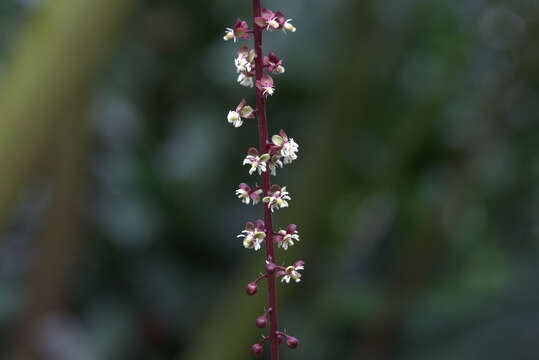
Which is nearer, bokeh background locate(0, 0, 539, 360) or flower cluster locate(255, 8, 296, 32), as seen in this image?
flower cluster locate(255, 8, 296, 32)

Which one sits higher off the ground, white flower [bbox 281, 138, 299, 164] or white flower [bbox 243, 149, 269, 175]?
white flower [bbox 281, 138, 299, 164]

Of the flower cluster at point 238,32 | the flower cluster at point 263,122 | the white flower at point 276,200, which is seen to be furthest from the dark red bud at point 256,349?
the flower cluster at point 238,32

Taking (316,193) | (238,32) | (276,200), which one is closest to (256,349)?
(276,200)

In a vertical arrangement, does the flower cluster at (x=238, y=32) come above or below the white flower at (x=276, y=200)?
above

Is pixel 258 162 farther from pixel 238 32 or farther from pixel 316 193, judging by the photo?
pixel 316 193

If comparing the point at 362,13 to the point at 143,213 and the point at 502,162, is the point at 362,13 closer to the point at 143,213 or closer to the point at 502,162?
the point at 502,162

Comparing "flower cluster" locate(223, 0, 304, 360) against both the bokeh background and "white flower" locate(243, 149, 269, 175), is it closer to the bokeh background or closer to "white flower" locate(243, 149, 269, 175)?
"white flower" locate(243, 149, 269, 175)

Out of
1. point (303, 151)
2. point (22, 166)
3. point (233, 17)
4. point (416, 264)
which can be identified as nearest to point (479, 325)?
point (416, 264)

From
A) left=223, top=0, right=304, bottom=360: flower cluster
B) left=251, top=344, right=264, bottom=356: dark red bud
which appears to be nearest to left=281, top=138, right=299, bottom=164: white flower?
left=223, top=0, right=304, bottom=360: flower cluster

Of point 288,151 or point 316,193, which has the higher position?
point 316,193

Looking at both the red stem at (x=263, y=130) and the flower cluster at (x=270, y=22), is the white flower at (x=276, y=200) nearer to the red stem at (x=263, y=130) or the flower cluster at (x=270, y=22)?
the red stem at (x=263, y=130)
